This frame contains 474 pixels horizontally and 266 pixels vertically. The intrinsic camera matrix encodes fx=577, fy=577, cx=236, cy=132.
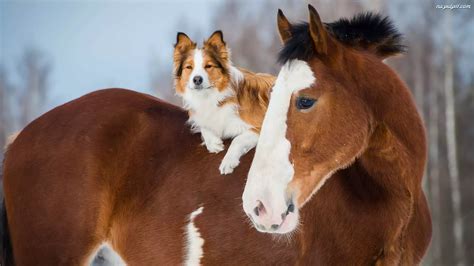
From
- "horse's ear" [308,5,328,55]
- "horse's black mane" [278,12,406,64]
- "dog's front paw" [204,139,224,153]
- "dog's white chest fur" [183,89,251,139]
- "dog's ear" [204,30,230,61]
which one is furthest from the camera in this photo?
"dog's ear" [204,30,230,61]

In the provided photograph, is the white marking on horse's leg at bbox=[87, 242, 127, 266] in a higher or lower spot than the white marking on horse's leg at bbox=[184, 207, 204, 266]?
lower

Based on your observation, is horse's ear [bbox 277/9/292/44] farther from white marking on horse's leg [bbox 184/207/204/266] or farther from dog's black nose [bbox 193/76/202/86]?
dog's black nose [bbox 193/76/202/86]

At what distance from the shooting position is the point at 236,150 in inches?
166

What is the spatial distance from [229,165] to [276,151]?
1132 mm

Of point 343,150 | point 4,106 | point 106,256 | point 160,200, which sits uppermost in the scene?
point 343,150

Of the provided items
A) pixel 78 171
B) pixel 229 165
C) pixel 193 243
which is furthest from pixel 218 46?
pixel 193 243

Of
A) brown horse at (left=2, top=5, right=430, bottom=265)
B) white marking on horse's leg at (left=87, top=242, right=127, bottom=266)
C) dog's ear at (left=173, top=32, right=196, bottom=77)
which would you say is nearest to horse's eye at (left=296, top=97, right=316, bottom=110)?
brown horse at (left=2, top=5, right=430, bottom=265)

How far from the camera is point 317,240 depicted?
357cm

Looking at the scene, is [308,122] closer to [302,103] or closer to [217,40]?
[302,103]

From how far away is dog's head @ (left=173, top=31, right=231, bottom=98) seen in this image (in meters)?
5.10

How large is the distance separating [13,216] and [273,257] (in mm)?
2252

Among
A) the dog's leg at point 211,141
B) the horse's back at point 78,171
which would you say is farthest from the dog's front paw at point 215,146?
the horse's back at point 78,171

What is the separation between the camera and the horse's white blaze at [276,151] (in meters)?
2.97

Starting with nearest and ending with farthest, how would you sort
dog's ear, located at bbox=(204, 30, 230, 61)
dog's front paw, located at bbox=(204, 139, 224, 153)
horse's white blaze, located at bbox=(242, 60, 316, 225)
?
horse's white blaze, located at bbox=(242, 60, 316, 225)
dog's front paw, located at bbox=(204, 139, 224, 153)
dog's ear, located at bbox=(204, 30, 230, 61)
